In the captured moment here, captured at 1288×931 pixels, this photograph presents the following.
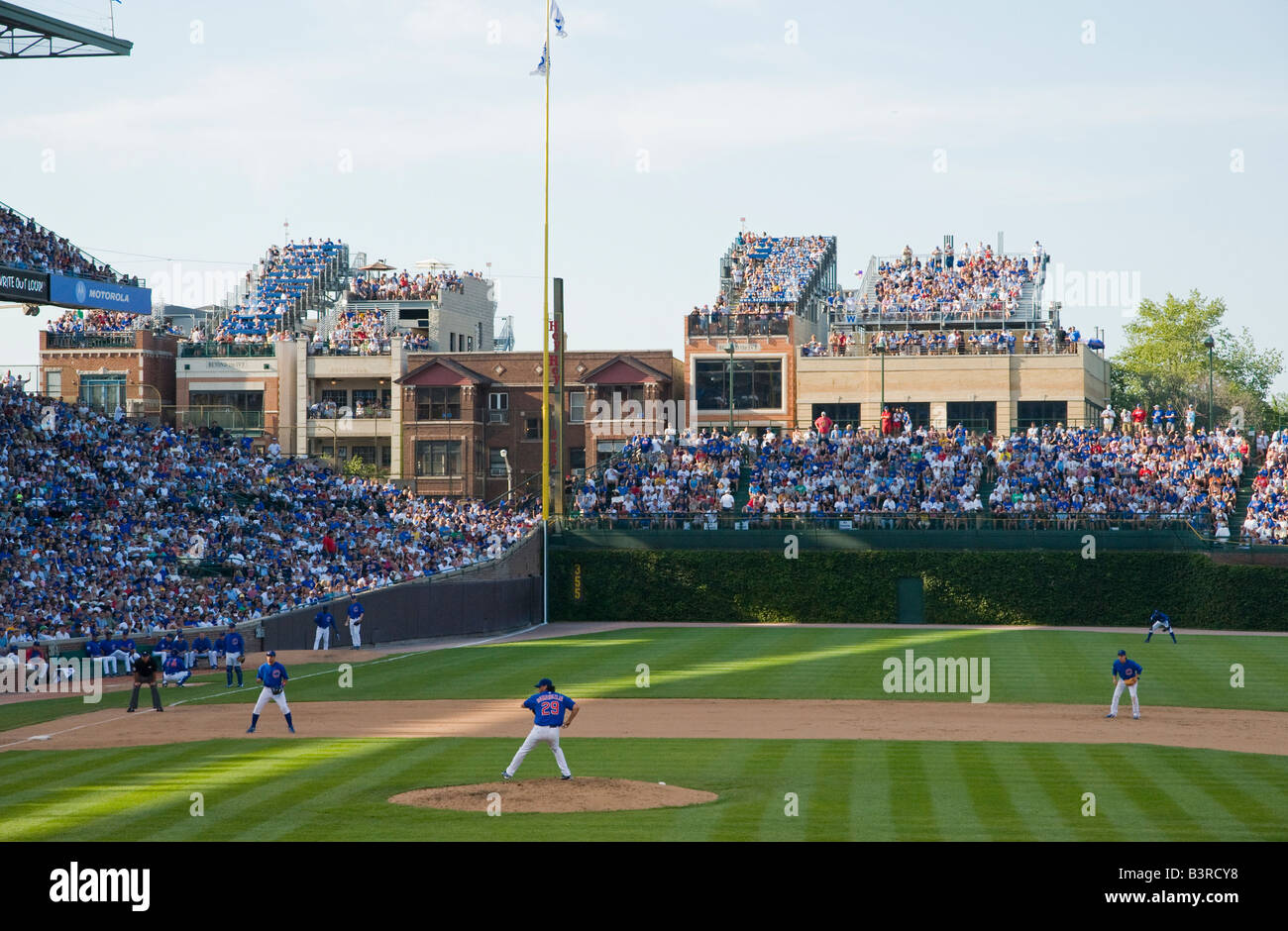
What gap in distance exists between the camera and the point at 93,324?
74500mm

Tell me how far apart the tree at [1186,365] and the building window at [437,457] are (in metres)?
47.9

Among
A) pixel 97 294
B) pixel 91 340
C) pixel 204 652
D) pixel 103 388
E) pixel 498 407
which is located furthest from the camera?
pixel 498 407

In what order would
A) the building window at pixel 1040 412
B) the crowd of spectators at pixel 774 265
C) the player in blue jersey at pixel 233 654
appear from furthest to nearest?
the crowd of spectators at pixel 774 265 < the building window at pixel 1040 412 < the player in blue jersey at pixel 233 654

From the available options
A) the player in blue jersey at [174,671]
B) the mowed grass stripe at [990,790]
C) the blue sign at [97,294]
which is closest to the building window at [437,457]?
the blue sign at [97,294]

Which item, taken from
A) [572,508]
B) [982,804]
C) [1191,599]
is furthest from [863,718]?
[572,508]

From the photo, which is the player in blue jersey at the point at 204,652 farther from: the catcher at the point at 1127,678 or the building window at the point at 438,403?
the building window at the point at 438,403

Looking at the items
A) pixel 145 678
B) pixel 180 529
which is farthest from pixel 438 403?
pixel 145 678

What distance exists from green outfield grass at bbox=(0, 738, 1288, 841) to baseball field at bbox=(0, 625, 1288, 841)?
0.07 m

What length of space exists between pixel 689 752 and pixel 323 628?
70.5 ft

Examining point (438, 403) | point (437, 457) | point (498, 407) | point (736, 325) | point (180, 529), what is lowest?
point (180, 529)

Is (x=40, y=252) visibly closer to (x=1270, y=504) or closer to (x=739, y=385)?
(x=739, y=385)

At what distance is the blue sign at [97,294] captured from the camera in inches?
1816

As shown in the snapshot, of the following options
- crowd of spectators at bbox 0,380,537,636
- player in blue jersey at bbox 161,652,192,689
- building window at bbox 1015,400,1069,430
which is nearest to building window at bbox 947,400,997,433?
building window at bbox 1015,400,1069,430

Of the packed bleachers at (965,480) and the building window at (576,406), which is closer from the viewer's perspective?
the packed bleachers at (965,480)
